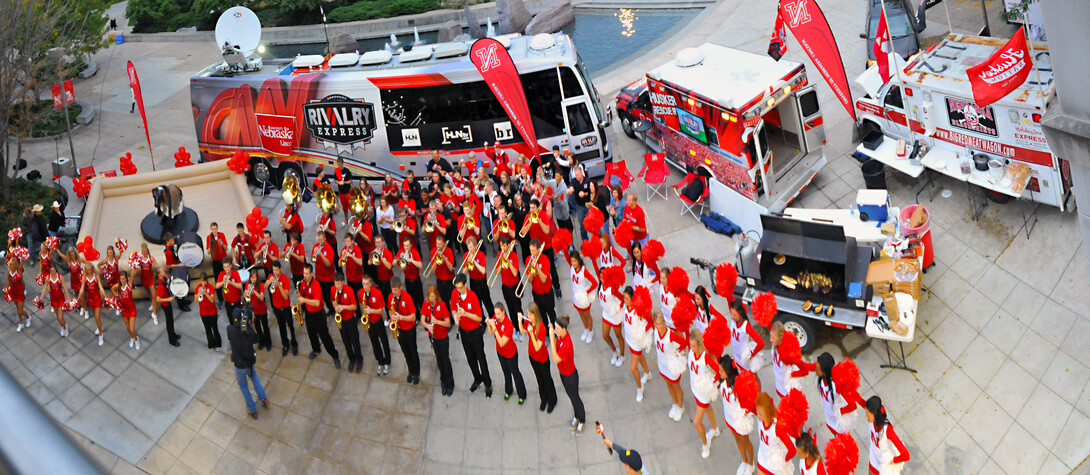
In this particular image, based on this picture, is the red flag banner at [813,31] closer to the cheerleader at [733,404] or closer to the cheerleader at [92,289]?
the cheerleader at [733,404]

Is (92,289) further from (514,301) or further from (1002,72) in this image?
(1002,72)

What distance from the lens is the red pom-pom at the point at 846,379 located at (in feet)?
28.6

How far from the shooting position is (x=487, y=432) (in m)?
11.5

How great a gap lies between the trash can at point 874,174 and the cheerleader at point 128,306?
11.8 metres

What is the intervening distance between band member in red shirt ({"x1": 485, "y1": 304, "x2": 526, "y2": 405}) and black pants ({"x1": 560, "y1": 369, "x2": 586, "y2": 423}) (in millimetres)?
715

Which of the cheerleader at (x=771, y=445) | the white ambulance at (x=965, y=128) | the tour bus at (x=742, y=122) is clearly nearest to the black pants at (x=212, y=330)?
the tour bus at (x=742, y=122)

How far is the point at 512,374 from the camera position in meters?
11.5

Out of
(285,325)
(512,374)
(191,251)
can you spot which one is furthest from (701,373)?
(191,251)

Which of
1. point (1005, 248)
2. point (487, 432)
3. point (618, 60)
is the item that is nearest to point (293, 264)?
point (487, 432)

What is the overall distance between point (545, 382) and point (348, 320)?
3.07 metres

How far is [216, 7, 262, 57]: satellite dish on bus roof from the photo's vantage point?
18.2 meters

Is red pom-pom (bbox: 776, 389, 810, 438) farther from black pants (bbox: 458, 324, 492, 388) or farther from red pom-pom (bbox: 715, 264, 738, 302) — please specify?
black pants (bbox: 458, 324, 492, 388)

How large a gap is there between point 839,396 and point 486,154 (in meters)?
8.90

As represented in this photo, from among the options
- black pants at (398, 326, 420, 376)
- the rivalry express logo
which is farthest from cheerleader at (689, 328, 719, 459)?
the rivalry express logo
